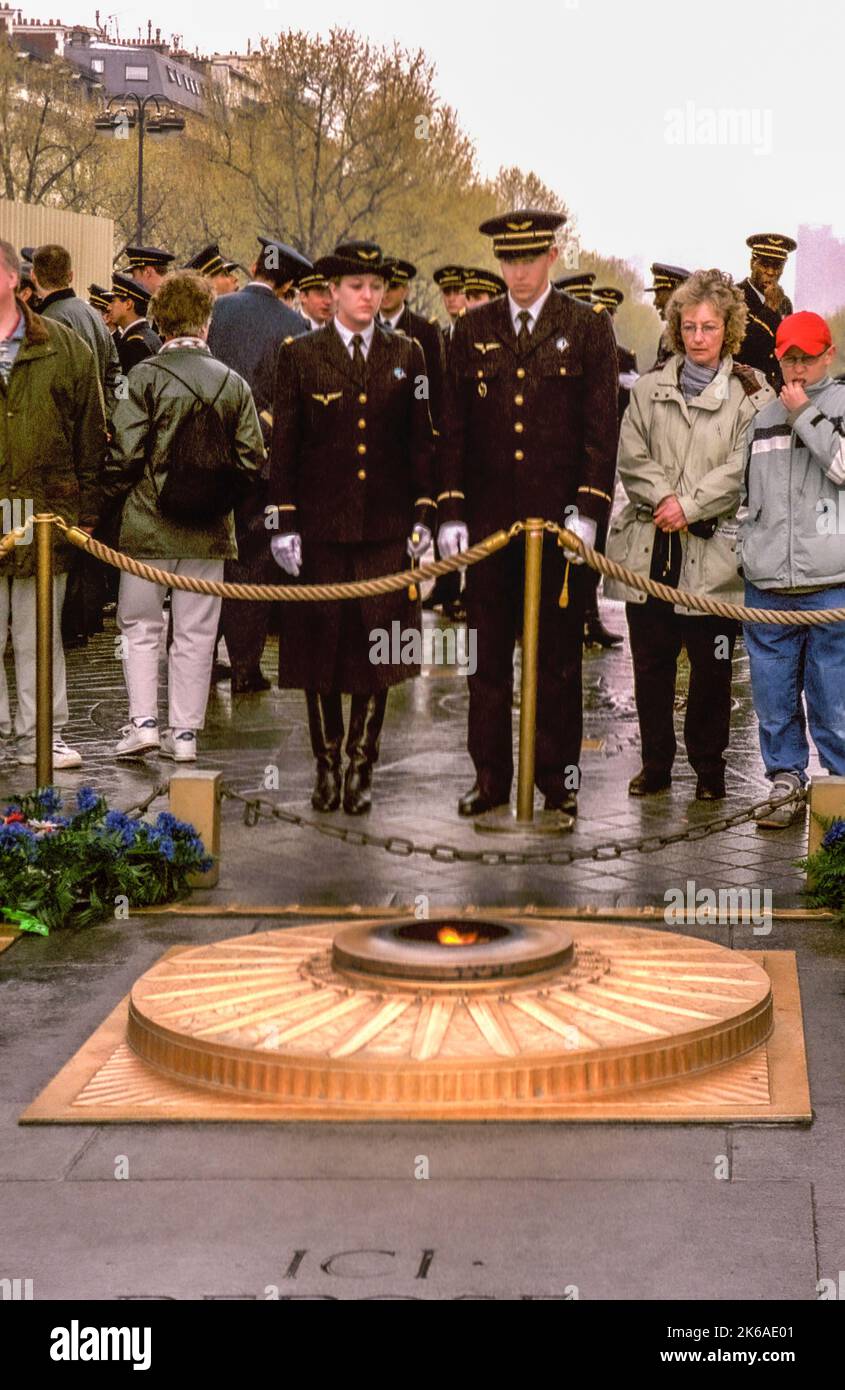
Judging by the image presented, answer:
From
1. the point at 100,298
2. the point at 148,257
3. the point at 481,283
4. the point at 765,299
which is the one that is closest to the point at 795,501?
the point at 765,299

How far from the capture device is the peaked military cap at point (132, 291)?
13.5 meters

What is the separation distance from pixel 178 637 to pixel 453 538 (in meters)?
1.89

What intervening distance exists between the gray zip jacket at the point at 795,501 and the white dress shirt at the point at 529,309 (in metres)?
0.96

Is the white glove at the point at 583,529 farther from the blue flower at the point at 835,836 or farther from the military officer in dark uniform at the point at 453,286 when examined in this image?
the military officer in dark uniform at the point at 453,286

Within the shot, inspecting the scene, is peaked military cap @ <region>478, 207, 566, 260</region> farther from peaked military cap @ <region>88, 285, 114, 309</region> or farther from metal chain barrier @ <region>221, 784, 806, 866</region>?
peaked military cap @ <region>88, 285, 114, 309</region>

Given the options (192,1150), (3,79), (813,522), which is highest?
(3,79)

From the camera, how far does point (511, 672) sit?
355 inches

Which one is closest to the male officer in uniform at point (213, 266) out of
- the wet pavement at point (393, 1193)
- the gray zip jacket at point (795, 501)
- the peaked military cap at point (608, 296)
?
the peaked military cap at point (608, 296)

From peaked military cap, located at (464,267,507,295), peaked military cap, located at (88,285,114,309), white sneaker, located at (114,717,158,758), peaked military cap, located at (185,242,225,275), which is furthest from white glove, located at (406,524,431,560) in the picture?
peaked military cap, located at (88,285,114,309)

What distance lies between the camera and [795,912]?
7.32 meters

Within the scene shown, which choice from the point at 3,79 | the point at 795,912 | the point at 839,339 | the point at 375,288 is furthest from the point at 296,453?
the point at 839,339

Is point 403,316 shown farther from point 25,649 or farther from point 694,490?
point 694,490
